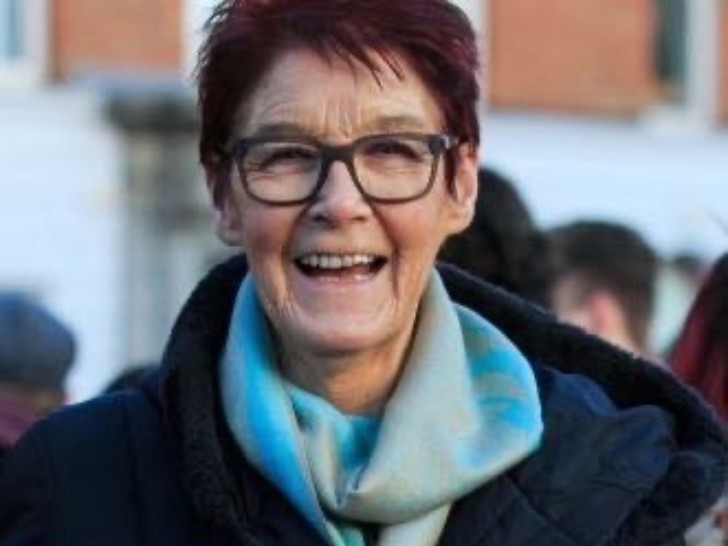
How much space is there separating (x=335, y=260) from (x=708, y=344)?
1.29 meters

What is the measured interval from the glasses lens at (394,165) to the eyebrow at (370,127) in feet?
0.04

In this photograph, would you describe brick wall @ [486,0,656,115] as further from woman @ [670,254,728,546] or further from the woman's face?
the woman's face

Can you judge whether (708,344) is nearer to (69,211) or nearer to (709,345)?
(709,345)

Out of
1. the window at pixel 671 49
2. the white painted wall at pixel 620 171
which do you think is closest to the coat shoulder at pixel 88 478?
the white painted wall at pixel 620 171

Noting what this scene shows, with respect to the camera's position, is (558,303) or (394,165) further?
Result: (558,303)

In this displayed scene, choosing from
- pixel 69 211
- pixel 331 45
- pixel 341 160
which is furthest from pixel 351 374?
pixel 69 211

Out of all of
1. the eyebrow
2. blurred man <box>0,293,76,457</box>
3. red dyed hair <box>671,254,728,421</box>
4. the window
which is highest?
the eyebrow

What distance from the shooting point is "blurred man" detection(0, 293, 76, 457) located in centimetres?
475

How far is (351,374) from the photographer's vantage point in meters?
2.81

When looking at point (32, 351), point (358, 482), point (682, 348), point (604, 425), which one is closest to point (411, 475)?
point (358, 482)

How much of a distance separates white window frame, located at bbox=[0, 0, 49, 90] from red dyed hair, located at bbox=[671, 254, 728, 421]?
1152cm

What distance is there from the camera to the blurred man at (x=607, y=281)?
5.78m

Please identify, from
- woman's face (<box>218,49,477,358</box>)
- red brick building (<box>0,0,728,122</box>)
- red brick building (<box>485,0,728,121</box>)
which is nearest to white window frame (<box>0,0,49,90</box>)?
red brick building (<box>0,0,728,122</box>)

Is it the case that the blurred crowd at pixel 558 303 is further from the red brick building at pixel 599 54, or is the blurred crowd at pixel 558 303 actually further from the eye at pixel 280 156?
the red brick building at pixel 599 54
